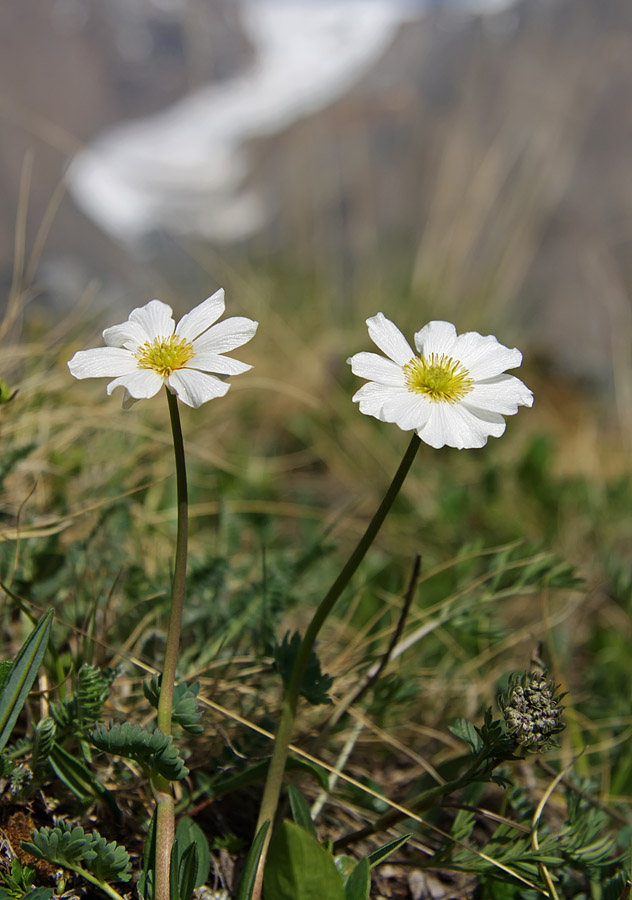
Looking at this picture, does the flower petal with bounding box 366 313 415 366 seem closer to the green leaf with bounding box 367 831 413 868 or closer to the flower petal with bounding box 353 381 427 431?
the flower petal with bounding box 353 381 427 431

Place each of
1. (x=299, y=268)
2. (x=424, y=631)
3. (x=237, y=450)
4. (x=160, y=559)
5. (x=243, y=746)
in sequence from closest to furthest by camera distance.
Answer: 1. (x=243, y=746)
2. (x=424, y=631)
3. (x=160, y=559)
4. (x=237, y=450)
5. (x=299, y=268)

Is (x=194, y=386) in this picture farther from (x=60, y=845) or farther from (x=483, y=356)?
(x=60, y=845)

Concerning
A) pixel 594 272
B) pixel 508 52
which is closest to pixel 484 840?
pixel 594 272

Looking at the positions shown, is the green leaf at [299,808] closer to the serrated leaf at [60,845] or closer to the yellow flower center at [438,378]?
Result: the serrated leaf at [60,845]

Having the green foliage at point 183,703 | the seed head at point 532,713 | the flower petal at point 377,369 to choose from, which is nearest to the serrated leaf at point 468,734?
the seed head at point 532,713

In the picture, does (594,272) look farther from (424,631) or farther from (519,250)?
(424,631)

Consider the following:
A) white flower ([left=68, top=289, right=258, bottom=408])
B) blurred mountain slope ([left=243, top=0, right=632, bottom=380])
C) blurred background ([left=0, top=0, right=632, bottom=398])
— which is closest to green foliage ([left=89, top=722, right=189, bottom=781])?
white flower ([left=68, top=289, right=258, bottom=408])

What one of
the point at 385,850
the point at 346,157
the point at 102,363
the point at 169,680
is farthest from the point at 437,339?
the point at 346,157
